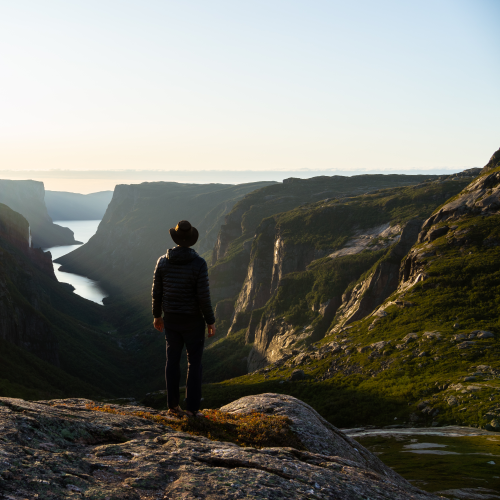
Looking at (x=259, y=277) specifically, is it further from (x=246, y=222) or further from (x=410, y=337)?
(x=410, y=337)

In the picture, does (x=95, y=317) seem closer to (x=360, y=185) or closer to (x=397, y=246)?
(x=360, y=185)

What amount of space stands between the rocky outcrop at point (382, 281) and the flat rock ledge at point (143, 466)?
55388mm

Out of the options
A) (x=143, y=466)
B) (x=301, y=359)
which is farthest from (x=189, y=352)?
(x=301, y=359)

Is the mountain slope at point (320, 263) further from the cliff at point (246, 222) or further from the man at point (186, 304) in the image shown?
the man at point (186, 304)

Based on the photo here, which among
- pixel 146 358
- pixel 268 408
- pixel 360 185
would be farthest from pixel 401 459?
pixel 360 185

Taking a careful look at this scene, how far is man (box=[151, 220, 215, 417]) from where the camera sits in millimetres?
11266

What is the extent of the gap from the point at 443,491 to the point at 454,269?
1563 inches

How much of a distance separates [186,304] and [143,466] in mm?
4566

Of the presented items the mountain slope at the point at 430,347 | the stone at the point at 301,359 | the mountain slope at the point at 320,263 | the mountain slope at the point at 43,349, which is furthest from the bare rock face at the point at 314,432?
the mountain slope at the point at 43,349

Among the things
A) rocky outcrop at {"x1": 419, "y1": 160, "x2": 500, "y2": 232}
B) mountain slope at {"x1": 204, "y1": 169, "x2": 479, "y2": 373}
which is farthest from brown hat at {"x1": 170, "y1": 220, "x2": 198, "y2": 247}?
mountain slope at {"x1": 204, "y1": 169, "x2": 479, "y2": 373}

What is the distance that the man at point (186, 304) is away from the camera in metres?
11.3

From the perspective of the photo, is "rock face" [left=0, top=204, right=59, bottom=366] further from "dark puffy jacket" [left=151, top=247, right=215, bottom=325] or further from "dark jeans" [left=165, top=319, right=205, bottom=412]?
"dark puffy jacket" [left=151, top=247, right=215, bottom=325]

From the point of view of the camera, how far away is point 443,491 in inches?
428

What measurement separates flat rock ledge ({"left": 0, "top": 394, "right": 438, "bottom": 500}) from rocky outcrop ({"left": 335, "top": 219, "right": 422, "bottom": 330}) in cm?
5539
